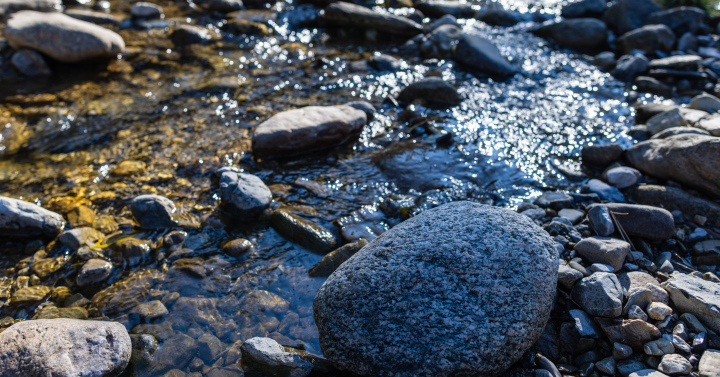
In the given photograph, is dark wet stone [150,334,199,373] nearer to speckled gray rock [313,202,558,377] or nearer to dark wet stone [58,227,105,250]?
speckled gray rock [313,202,558,377]

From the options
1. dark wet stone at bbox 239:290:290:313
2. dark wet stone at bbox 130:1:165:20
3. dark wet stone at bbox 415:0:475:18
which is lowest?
dark wet stone at bbox 239:290:290:313

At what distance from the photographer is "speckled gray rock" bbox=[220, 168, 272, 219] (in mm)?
4375

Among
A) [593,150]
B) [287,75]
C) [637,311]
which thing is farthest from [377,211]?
[287,75]

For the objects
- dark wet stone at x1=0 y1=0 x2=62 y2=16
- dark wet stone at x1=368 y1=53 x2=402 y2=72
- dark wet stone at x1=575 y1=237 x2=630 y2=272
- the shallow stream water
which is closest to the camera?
dark wet stone at x1=575 y1=237 x2=630 y2=272

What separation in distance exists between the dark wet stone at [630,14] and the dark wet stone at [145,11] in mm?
9439

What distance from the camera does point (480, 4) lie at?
10.2 m

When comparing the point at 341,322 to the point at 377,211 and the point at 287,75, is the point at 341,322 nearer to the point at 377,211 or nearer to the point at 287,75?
the point at 377,211

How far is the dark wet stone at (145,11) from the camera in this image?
29.9ft

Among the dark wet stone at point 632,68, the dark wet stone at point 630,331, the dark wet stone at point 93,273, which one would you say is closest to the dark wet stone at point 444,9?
the dark wet stone at point 632,68

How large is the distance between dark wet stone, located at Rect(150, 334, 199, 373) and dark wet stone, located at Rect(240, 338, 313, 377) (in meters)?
0.44

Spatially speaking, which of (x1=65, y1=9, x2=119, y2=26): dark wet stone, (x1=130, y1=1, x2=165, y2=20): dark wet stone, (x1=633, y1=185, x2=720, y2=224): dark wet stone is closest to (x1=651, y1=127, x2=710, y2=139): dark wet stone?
(x1=633, y1=185, x2=720, y2=224): dark wet stone

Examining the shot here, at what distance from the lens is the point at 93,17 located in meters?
8.70

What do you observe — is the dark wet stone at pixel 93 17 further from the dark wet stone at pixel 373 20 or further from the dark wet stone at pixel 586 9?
the dark wet stone at pixel 586 9

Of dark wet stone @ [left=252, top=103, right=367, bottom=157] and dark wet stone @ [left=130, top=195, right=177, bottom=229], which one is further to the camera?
dark wet stone @ [left=252, top=103, right=367, bottom=157]
